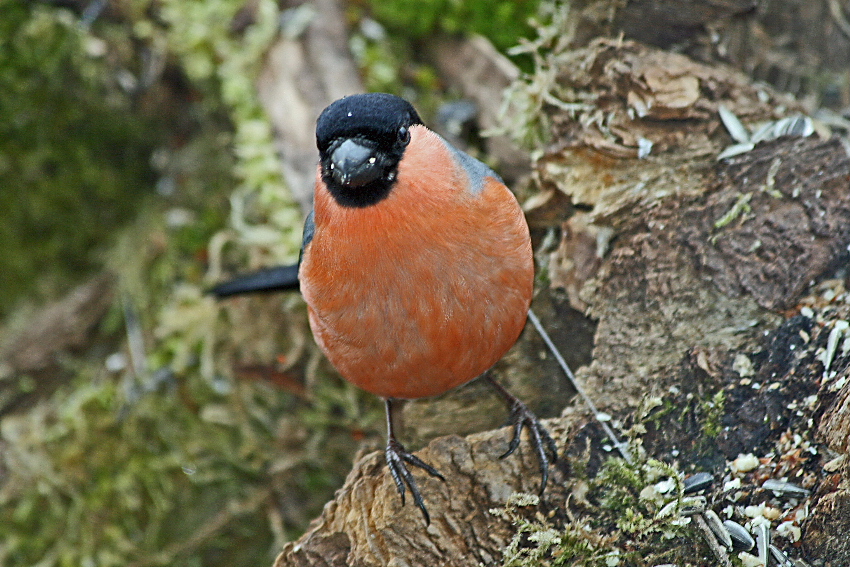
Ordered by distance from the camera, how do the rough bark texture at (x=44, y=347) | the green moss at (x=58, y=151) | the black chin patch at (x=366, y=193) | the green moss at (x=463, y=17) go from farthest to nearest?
the rough bark texture at (x=44, y=347)
the green moss at (x=58, y=151)
the green moss at (x=463, y=17)
the black chin patch at (x=366, y=193)

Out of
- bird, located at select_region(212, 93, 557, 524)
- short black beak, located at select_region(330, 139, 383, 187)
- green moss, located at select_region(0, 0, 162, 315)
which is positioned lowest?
green moss, located at select_region(0, 0, 162, 315)

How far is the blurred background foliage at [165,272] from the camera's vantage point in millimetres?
3750

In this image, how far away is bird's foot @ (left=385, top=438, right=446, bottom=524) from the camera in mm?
2248

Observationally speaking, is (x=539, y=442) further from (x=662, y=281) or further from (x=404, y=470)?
(x=662, y=281)

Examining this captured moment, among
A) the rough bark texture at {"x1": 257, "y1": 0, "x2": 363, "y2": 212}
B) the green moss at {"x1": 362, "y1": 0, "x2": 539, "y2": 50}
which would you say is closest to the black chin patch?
the rough bark texture at {"x1": 257, "y1": 0, "x2": 363, "y2": 212}

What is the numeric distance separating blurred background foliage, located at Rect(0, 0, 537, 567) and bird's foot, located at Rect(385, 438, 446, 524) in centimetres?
103

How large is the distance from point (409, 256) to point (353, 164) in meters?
0.33

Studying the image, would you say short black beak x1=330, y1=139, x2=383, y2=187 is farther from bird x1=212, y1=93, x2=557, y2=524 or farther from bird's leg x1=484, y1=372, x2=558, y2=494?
bird's leg x1=484, y1=372, x2=558, y2=494

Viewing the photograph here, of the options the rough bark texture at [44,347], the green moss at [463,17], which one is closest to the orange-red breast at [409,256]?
the green moss at [463,17]

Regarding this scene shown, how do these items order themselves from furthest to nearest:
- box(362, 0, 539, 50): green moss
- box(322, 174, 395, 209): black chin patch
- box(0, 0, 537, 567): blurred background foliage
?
box(362, 0, 539, 50): green moss, box(0, 0, 537, 567): blurred background foliage, box(322, 174, 395, 209): black chin patch

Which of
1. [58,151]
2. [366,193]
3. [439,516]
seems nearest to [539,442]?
[439,516]

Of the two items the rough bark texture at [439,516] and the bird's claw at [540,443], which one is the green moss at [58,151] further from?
the bird's claw at [540,443]

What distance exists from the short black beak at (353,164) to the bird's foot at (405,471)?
3.00 feet

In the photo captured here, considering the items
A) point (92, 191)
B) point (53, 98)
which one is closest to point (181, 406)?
point (92, 191)
